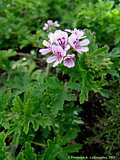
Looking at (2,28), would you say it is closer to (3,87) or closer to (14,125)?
(3,87)

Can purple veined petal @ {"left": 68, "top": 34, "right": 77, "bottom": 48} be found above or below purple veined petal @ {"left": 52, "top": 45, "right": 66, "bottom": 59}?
above

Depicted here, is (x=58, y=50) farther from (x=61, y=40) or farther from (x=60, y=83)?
(x=60, y=83)

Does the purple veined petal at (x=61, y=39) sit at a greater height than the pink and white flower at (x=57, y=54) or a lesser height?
greater

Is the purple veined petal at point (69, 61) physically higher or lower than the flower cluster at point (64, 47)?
lower

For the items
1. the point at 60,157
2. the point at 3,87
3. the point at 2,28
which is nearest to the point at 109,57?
the point at 60,157

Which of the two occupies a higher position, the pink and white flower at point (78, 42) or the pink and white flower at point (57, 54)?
the pink and white flower at point (78, 42)

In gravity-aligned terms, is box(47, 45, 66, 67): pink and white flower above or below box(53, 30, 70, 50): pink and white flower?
below

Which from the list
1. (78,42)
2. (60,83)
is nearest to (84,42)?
(78,42)
